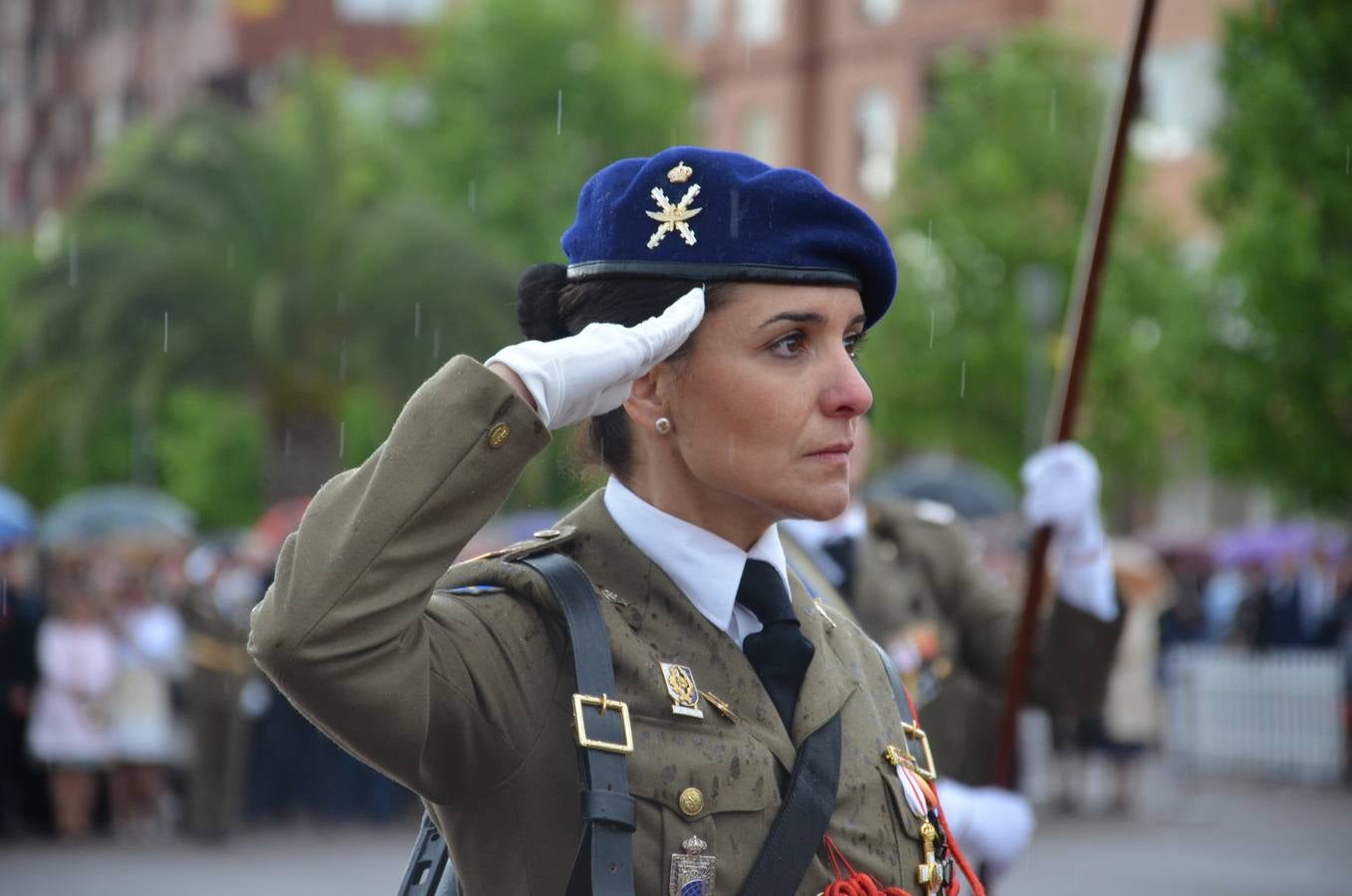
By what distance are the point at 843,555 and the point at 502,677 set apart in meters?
2.85

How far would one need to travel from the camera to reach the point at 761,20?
4656 cm

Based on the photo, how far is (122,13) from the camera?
194 ft

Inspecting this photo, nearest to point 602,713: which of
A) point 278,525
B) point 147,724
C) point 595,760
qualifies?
point 595,760

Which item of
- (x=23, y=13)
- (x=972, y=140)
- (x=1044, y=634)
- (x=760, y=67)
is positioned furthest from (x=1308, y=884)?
(x=23, y=13)

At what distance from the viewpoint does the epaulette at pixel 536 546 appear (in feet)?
9.05

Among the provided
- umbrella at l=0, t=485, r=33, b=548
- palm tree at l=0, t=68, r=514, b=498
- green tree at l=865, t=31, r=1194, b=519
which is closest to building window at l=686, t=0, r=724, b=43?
green tree at l=865, t=31, r=1194, b=519

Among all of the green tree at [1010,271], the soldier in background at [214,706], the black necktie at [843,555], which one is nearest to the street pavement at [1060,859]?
the soldier in background at [214,706]

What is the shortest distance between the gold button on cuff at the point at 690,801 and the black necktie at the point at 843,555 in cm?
270

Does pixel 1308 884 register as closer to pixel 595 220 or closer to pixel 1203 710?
pixel 1203 710

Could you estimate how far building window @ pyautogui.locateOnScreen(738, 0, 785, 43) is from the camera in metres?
46.0

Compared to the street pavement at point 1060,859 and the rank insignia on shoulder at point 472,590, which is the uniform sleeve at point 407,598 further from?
the street pavement at point 1060,859

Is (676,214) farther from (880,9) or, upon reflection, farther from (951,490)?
(880,9)

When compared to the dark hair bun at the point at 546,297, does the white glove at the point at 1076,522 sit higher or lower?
lower

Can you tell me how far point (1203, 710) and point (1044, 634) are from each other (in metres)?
13.7
